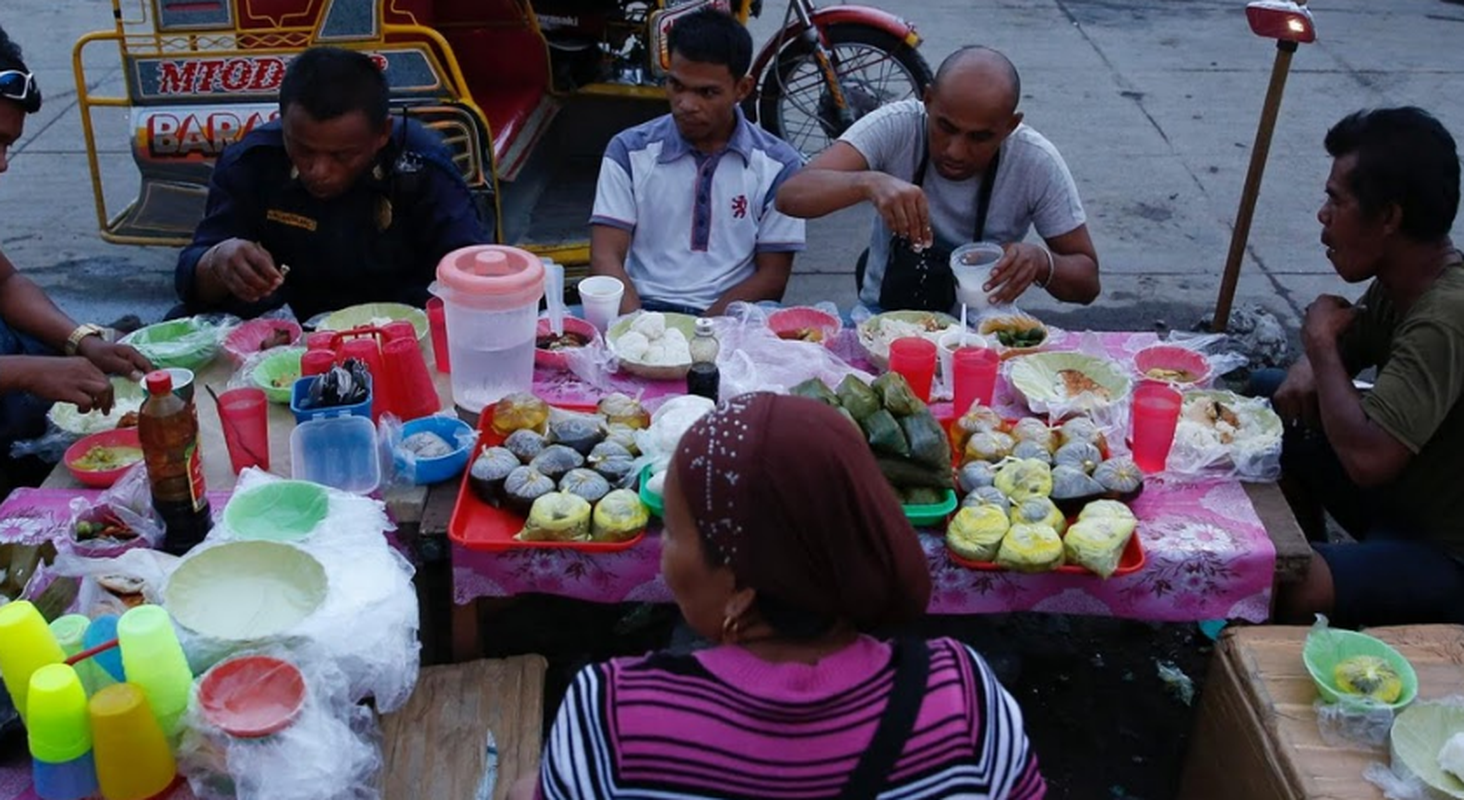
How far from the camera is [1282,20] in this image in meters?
3.90

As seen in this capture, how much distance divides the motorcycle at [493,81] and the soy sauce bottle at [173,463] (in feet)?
8.04

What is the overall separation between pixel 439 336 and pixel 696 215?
3.89 feet

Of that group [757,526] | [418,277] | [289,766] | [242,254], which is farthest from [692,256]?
[757,526]

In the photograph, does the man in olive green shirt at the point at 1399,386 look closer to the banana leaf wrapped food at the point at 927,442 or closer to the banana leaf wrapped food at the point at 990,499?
the banana leaf wrapped food at the point at 990,499

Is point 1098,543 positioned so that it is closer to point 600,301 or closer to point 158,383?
point 600,301

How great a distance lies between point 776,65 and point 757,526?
5.46 metres

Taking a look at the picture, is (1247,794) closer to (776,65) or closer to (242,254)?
(242,254)

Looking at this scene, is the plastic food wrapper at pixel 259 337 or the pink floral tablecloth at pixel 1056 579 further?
the plastic food wrapper at pixel 259 337

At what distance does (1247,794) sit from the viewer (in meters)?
2.45

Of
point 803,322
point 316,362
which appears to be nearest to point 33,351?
point 316,362

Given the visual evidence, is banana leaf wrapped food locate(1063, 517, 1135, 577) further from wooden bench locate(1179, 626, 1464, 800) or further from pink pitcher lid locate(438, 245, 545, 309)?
pink pitcher lid locate(438, 245, 545, 309)

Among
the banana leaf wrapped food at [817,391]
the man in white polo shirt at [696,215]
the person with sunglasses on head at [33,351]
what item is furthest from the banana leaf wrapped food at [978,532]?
the person with sunglasses on head at [33,351]

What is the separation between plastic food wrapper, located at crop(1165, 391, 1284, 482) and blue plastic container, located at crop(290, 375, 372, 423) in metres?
1.74

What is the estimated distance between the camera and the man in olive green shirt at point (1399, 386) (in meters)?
2.71
